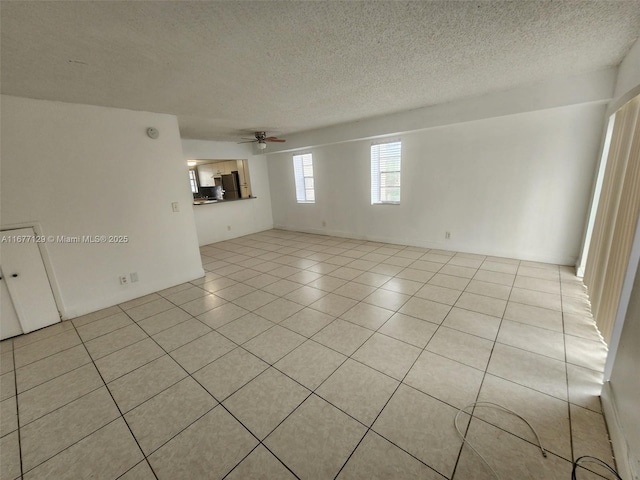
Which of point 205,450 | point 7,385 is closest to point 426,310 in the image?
point 205,450

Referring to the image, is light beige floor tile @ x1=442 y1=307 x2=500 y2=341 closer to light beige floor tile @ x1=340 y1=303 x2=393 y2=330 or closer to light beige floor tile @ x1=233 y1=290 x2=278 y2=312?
light beige floor tile @ x1=340 y1=303 x2=393 y2=330

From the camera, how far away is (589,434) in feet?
4.55

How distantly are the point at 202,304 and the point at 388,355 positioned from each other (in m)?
2.27

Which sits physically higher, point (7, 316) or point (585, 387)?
point (7, 316)

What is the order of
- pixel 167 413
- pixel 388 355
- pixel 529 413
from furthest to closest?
pixel 388 355
pixel 167 413
pixel 529 413

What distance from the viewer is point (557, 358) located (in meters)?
1.95

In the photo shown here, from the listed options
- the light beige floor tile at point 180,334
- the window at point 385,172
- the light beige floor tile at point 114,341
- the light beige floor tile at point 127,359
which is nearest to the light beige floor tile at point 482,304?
the window at point 385,172

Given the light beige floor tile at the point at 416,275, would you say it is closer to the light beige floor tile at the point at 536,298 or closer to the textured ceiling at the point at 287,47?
the light beige floor tile at the point at 536,298

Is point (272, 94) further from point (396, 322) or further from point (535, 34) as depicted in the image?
point (396, 322)

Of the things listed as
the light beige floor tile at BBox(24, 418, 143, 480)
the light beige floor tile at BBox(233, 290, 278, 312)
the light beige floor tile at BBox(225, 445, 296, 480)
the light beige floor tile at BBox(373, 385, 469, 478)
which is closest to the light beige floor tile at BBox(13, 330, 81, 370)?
the light beige floor tile at BBox(24, 418, 143, 480)

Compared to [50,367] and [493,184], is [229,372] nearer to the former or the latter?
[50,367]

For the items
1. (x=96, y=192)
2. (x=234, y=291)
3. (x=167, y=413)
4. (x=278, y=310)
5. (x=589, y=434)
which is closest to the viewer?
(x=589, y=434)

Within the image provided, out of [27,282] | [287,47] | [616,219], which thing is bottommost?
[27,282]

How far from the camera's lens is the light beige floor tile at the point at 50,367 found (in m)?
2.01
